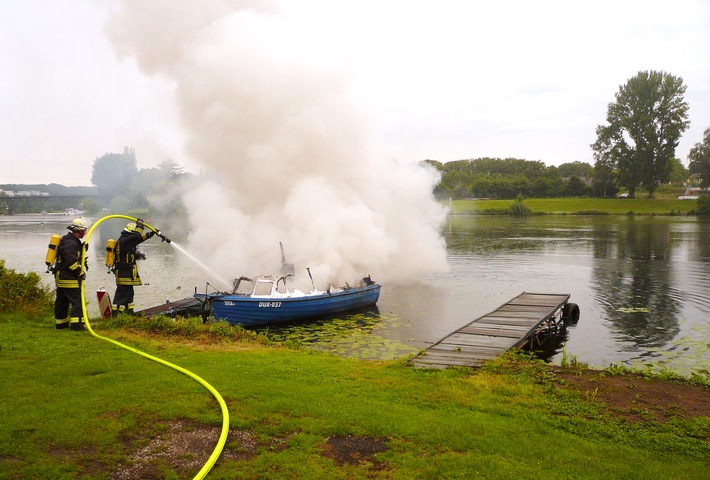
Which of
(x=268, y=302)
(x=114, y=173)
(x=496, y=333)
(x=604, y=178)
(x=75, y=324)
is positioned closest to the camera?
(x=75, y=324)

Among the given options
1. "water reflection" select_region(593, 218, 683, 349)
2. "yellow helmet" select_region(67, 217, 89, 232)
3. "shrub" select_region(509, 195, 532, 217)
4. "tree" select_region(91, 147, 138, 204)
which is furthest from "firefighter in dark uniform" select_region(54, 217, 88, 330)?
"shrub" select_region(509, 195, 532, 217)

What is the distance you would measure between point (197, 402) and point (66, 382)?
2.46 metres

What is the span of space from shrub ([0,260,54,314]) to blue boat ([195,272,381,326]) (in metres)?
4.83

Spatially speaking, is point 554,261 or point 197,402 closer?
point 197,402

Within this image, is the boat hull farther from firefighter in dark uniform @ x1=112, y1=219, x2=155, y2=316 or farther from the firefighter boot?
the firefighter boot

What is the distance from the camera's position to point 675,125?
292 ft

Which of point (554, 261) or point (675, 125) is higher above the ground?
point (675, 125)

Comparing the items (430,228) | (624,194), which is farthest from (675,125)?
(430,228)

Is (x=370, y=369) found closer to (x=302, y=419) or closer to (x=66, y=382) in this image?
(x=302, y=419)

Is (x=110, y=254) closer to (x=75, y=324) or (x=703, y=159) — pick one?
(x=75, y=324)

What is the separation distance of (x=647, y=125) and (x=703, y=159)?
15440mm

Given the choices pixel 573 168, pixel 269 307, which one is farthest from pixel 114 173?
pixel 573 168

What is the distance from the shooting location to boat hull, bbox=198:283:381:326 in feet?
61.2

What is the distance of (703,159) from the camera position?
316ft
